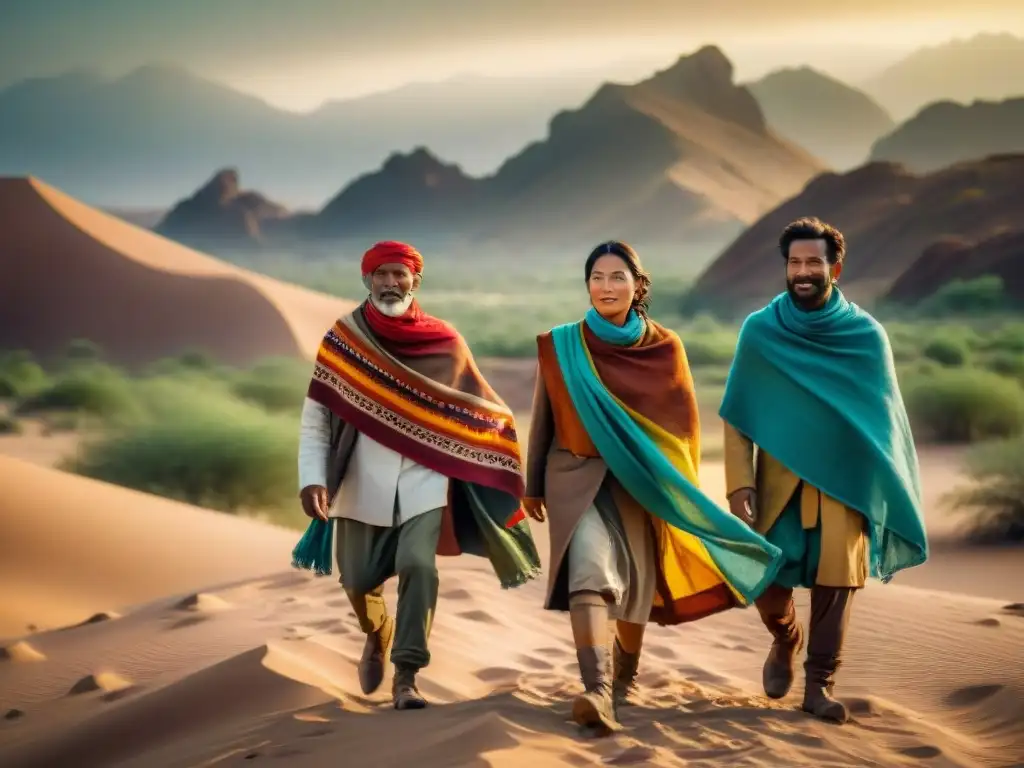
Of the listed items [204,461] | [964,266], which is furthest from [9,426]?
[964,266]

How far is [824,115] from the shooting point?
10719cm

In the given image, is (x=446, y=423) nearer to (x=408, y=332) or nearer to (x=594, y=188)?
(x=408, y=332)

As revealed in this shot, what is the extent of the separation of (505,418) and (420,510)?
56 centimetres

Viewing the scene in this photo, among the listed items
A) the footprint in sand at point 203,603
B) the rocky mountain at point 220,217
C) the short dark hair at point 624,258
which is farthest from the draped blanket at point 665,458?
the rocky mountain at point 220,217

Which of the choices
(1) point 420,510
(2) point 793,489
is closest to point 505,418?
(1) point 420,510

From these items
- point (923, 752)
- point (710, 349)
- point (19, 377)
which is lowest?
point (923, 752)

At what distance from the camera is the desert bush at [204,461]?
1511 cm

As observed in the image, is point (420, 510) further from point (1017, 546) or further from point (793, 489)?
point (1017, 546)

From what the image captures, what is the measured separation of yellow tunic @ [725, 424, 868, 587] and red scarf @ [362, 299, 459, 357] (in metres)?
1.20

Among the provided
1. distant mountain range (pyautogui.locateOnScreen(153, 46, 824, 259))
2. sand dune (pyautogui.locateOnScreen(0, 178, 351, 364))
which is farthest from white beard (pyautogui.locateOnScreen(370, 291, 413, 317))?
distant mountain range (pyautogui.locateOnScreen(153, 46, 824, 259))

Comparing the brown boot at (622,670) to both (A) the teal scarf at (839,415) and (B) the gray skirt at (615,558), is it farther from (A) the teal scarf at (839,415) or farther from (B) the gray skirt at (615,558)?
(A) the teal scarf at (839,415)

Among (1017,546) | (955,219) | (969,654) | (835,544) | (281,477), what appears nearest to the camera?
(835,544)

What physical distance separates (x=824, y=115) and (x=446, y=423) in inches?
4165

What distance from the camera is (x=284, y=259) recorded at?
8712 centimetres
